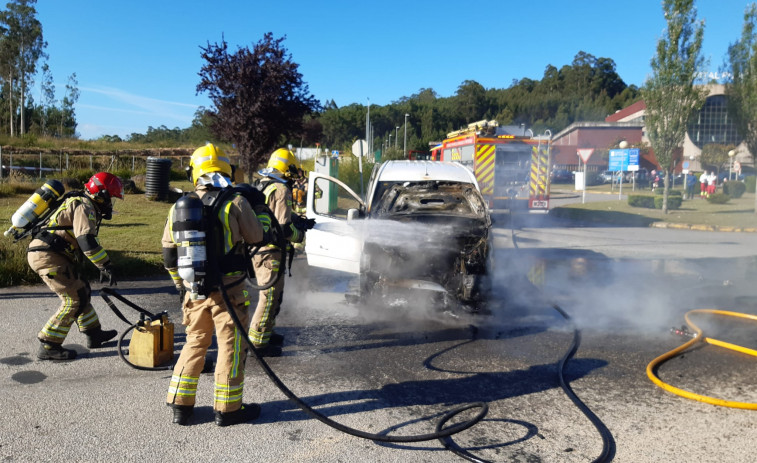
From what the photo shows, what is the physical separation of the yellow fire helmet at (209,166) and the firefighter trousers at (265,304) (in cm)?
127

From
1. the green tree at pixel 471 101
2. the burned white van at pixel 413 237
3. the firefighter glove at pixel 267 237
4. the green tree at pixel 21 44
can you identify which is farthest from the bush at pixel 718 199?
the green tree at pixel 471 101

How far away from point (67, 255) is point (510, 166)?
41.9 feet

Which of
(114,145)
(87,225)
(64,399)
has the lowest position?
(64,399)

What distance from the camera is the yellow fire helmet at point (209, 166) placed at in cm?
370

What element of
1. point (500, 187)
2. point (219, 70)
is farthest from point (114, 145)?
point (500, 187)

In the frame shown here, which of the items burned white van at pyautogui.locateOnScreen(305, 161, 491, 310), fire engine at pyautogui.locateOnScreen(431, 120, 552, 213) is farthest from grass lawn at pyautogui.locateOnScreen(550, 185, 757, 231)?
burned white van at pyautogui.locateOnScreen(305, 161, 491, 310)

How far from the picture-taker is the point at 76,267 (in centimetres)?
496

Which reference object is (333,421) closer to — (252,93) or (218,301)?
(218,301)

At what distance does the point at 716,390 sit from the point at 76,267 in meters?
5.42

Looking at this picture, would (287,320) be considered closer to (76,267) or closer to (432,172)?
(76,267)

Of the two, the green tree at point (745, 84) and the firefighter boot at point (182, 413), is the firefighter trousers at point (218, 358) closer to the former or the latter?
the firefighter boot at point (182, 413)

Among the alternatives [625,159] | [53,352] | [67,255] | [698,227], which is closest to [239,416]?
[53,352]

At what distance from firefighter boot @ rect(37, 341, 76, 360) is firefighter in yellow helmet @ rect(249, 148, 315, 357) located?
1.53 m

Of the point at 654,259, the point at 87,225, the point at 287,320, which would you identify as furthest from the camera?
the point at 654,259
